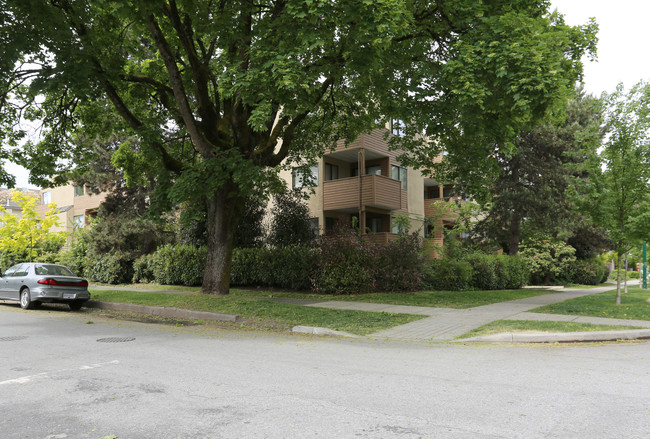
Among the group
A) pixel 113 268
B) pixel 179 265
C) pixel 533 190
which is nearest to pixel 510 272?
pixel 533 190

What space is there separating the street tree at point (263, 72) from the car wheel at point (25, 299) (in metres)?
3.76

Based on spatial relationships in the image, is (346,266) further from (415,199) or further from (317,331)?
(415,199)

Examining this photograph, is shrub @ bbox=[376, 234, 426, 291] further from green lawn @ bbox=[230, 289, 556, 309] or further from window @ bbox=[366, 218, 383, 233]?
window @ bbox=[366, 218, 383, 233]

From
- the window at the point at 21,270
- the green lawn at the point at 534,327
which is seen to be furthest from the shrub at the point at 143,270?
the green lawn at the point at 534,327

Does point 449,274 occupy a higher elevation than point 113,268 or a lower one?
lower

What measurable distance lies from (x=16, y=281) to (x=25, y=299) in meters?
0.89

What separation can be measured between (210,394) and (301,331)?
5438mm

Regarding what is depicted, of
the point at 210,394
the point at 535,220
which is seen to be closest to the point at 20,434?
the point at 210,394

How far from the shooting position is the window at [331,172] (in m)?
27.5

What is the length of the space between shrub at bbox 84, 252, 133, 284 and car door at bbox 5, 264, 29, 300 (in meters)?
8.83

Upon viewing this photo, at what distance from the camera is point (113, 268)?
2489 cm

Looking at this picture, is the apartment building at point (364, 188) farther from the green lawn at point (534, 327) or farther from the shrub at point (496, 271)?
the green lawn at point (534, 327)

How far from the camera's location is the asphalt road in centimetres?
413

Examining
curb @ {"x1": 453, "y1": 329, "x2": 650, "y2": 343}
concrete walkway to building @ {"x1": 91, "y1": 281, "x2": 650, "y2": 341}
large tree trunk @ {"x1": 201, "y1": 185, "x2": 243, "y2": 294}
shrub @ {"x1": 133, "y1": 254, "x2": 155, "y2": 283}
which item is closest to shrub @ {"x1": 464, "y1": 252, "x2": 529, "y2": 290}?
concrete walkway to building @ {"x1": 91, "y1": 281, "x2": 650, "y2": 341}
